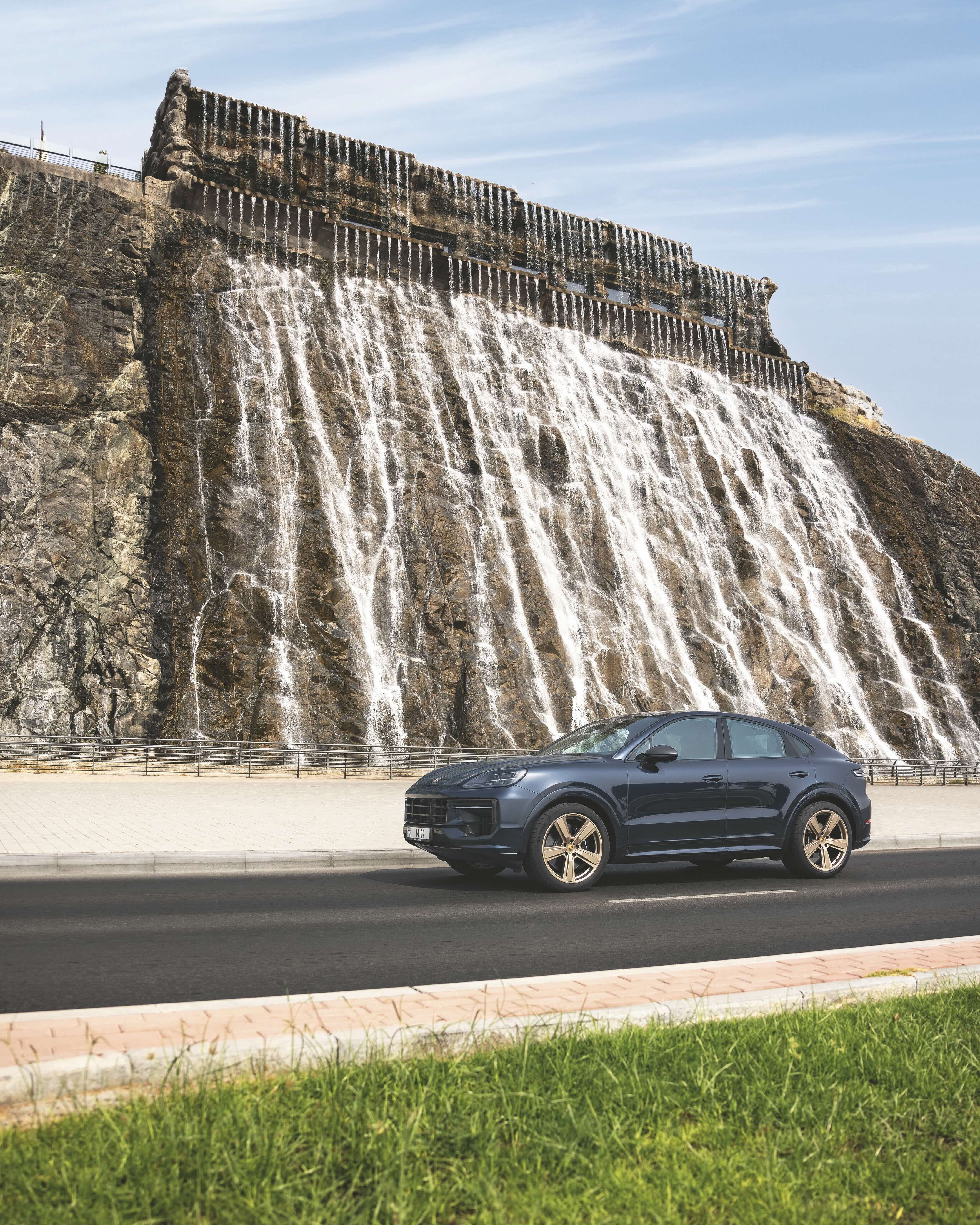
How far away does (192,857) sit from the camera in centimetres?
1102

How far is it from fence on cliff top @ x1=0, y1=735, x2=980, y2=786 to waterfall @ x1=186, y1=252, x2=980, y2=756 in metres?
2.71

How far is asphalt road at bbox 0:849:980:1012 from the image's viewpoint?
6059 millimetres

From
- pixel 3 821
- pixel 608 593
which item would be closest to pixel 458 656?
pixel 608 593

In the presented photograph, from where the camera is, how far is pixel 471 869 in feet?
36.0

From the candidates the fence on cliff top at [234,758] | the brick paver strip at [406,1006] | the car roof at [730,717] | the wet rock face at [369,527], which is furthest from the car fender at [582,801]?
the wet rock face at [369,527]

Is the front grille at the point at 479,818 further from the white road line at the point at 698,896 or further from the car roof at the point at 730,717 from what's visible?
the car roof at the point at 730,717

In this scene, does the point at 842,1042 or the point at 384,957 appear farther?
the point at 384,957

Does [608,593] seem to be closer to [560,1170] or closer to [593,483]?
[593,483]

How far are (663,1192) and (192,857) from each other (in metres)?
8.80

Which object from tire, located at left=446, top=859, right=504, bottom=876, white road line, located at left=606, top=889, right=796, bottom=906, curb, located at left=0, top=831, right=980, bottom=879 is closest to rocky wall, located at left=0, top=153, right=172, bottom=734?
curb, located at left=0, top=831, right=980, bottom=879

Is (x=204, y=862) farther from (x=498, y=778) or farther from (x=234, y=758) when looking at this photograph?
(x=234, y=758)

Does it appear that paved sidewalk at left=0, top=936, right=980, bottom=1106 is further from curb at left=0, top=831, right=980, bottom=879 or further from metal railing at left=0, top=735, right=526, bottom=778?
metal railing at left=0, top=735, right=526, bottom=778

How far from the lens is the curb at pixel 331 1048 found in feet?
12.0

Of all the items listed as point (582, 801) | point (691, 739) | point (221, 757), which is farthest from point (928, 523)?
point (582, 801)
